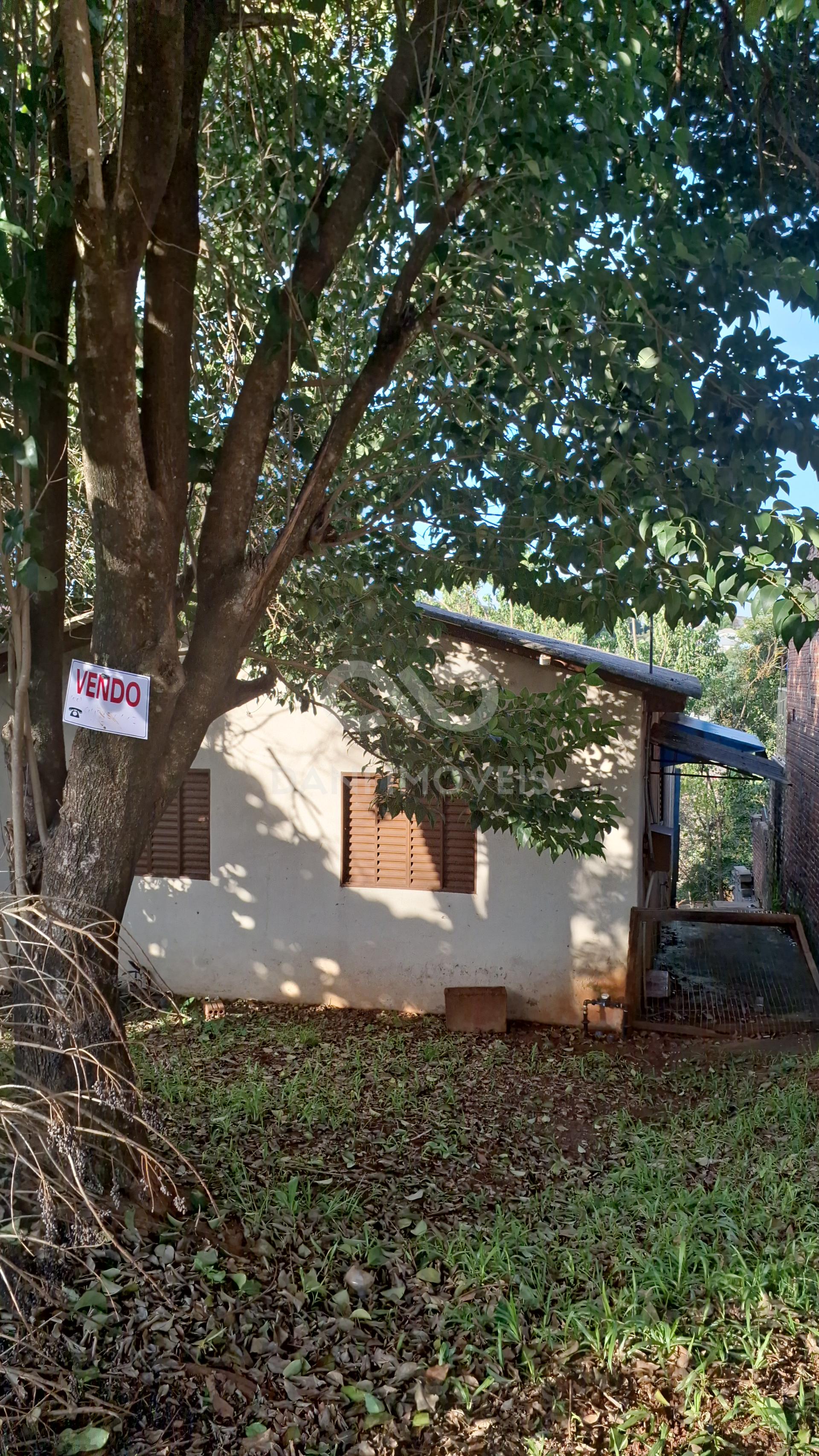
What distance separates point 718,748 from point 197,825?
5.45 m

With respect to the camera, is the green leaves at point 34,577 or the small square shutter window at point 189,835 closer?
the green leaves at point 34,577

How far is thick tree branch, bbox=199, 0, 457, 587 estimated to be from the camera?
14.9ft

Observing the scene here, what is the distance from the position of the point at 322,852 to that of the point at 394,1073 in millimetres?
2643

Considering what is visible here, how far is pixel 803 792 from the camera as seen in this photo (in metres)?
13.7

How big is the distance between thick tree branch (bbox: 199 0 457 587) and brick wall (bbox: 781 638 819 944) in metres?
8.55

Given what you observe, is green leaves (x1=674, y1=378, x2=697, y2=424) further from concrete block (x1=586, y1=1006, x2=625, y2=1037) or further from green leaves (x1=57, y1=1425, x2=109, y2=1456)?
concrete block (x1=586, y1=1006, x2=625, y2=1037)

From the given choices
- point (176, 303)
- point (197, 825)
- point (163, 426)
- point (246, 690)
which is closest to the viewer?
point (163, 426)

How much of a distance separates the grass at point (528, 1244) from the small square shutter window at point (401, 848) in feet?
7.24

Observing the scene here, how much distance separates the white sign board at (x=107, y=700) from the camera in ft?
13.5

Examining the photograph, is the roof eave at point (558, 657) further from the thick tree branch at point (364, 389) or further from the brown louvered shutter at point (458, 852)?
the thick tree branch at point (364, 389)

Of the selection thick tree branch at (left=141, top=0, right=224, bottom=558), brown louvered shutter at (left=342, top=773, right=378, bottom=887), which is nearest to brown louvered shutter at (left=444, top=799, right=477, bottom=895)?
brown louvered shutter at (left=342, top=773, right=378, bottom=887)

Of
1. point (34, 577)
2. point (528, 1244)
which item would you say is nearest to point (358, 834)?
point (528, 1244)

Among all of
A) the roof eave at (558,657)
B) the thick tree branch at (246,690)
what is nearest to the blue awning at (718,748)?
the roof eave at (558,657)

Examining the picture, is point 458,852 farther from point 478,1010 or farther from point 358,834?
point 478,1010
